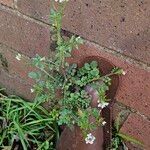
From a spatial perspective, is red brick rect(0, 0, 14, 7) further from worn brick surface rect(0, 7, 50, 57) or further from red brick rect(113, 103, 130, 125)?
red brick rect(113, 103, 130, 125)

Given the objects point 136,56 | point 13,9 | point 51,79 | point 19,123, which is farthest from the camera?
point 19,123

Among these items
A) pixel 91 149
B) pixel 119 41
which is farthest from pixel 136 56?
pixel 91 149

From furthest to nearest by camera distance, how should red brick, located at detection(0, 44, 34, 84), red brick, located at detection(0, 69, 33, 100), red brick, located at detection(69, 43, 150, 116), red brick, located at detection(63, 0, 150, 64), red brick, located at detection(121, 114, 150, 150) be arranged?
1. red brick, located at detection(0, 69, 33, 100)
2. red brick, located at detection(0, 44, 34, 84)
3. red brick, located at detection(121, 114, 150, 150)
4. red brick, located at detection(69, 43, 150, 116)
5. red brick, located at detection(63, 0, 150, 64)

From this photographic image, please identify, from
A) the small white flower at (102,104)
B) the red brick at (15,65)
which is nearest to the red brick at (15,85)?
the red brick at (15,65)

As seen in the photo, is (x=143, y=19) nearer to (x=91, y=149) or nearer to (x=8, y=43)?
(x=91, y=149)

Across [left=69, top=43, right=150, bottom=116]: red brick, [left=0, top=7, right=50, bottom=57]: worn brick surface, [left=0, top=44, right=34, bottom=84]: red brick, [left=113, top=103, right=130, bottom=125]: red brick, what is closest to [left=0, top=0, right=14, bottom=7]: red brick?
[left=0, top=7, right=50, bottom=57]: worn brick surface

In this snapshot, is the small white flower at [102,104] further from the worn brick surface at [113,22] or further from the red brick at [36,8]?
the red brick at [36,8]
